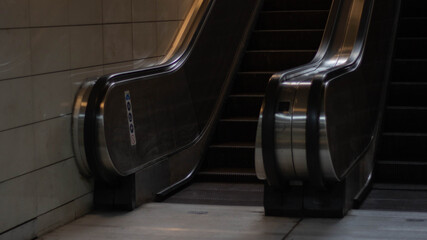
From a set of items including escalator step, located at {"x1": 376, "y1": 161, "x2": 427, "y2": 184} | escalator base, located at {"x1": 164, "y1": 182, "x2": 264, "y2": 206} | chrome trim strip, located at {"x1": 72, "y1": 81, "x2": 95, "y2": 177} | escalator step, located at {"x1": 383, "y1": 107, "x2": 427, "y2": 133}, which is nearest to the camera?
chrome trim strip, located at {"x1": 72, "y1": 81, "x2": 95, "y2": 177}

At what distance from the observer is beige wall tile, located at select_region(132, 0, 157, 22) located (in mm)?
6527

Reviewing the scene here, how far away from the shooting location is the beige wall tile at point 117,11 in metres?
6.02

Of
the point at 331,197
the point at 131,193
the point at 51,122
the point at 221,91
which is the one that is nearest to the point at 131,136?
the point at 131,193

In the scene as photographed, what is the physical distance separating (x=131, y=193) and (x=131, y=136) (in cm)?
42

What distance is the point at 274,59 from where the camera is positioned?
8367 millimetres

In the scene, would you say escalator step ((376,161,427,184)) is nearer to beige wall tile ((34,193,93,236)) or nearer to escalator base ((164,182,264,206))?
escalator base ((164,182,264,206))

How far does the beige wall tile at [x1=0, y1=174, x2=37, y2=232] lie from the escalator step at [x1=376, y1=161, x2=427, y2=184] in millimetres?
3077

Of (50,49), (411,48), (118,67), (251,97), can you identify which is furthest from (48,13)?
(411,48)

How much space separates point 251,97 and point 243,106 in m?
0.12

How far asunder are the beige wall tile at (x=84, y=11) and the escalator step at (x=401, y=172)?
2695 mm

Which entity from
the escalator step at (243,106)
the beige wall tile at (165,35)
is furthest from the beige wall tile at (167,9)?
the escalator step at (243,106)

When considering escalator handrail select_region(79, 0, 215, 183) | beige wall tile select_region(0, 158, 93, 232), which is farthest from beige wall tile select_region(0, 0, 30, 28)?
beige wall tile select_region(0, 158, 93, 232)

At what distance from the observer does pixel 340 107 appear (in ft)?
19.0

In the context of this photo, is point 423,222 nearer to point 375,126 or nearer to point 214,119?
point 375,126
